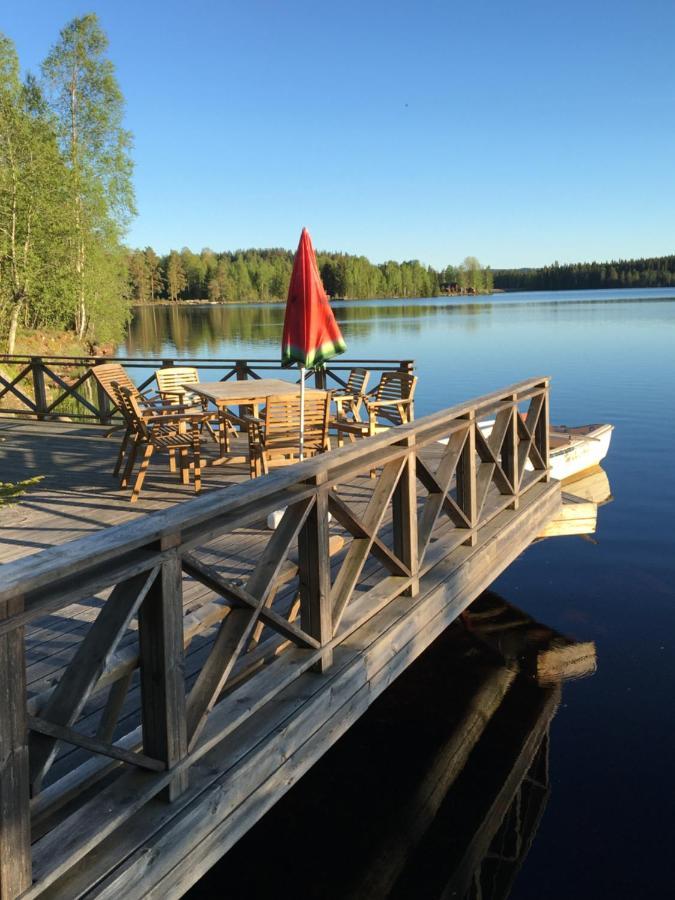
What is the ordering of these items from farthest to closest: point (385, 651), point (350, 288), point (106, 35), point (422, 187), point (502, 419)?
1. point (350, 288)
2. point (422, 187)
3. point (106, 35)
4. point (502, 419)
5. point (385, 651)

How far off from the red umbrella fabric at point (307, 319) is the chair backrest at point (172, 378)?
3435 millimetres

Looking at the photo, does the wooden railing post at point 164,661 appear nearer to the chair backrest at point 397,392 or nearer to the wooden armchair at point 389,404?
the wooden armchair at point 389,404

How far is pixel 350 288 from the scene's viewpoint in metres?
117

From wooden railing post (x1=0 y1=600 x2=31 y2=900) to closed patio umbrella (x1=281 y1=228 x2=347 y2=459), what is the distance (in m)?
3.33

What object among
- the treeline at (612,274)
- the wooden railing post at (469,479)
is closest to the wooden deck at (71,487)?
the wooden railing post at (469,479)

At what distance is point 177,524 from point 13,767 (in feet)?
2.23

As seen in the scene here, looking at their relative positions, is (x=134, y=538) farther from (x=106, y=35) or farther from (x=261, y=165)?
(x=261, y=165)

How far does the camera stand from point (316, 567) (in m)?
2.69

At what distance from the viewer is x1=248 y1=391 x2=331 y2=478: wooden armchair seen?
5582 millimetres

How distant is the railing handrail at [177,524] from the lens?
153cm

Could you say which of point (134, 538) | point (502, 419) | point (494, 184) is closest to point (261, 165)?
point (494, 184)

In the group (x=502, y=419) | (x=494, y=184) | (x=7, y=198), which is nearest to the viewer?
(x=502, y=419)

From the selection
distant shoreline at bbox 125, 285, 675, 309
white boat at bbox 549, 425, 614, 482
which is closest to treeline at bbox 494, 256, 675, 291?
distant shoreline at bbox 125, 285, 675, 309

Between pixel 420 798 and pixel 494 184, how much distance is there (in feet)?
201
